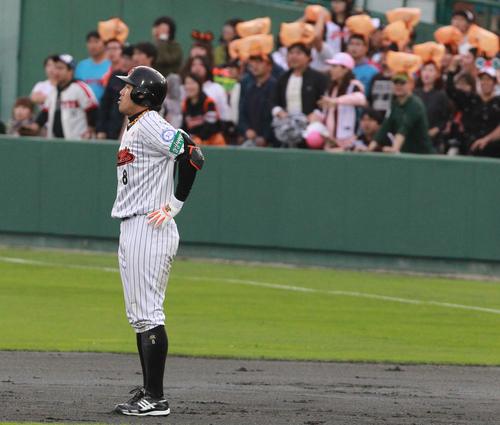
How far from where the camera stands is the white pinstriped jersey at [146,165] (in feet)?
19.0

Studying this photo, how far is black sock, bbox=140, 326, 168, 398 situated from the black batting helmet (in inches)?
55.1

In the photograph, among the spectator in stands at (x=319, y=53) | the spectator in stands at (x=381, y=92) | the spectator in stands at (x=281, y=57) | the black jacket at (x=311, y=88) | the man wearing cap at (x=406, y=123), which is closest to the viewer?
the man wearing cap at (x=406, y=123)

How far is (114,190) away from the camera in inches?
592

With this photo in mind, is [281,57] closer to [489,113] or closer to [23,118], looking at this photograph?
[489,113]

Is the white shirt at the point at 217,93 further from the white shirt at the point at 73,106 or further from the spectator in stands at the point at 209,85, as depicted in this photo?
the white shirt at the point at 73,106

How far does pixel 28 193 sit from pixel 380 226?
563 cm

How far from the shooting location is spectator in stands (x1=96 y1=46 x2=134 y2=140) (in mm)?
15070

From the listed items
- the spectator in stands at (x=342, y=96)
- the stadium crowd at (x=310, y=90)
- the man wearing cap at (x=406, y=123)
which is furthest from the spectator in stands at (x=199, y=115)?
the man wearing cap at (x=406, y=123)

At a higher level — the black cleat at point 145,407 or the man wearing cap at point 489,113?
the man wearing cap at point 489,113

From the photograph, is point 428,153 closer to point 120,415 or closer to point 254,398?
point 254,398

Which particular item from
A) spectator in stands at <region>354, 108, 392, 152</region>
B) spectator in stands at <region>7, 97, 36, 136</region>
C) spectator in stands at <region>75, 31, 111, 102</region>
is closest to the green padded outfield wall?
spectator in stands at <region>354, 108, 392, 152</region>

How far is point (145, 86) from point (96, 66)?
1093 centimetres

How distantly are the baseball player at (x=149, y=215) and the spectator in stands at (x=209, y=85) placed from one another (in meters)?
9.34

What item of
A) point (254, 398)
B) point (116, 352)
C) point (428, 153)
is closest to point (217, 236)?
point (428, 153)
